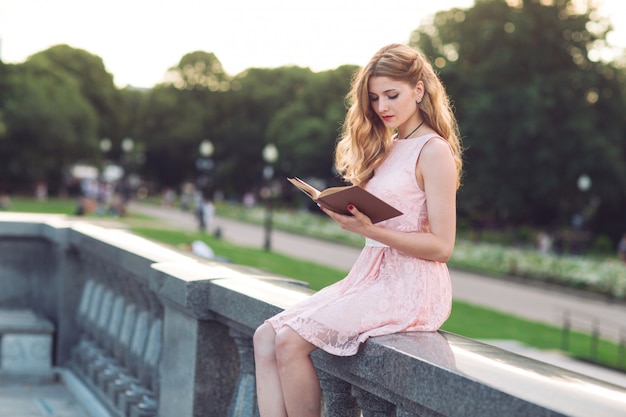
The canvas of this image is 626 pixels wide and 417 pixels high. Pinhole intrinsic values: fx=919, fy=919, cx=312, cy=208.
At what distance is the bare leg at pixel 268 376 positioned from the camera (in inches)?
120

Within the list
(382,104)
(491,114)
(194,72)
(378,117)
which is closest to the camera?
(382,104)

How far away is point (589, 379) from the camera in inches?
→ 90.3

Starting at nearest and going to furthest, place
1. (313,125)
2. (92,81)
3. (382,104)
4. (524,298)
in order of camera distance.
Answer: (382,104) < (524,298) < (313,125) < (92,81)

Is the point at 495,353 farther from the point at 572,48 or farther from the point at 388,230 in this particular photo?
the point at 572,48

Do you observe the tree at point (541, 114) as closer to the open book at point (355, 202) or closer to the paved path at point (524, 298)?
the paved path at point (524, 298)

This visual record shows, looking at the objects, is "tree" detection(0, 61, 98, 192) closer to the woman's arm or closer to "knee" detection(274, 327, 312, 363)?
the woman's arm

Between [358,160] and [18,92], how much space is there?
60.0 m

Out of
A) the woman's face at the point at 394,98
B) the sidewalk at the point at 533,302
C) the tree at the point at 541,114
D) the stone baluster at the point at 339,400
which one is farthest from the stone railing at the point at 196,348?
the tree at the point at 541,114

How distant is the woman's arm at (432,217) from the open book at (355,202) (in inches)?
1.1

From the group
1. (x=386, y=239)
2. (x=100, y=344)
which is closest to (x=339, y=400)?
(x=386, y=239)

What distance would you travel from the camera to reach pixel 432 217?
10.4 ft

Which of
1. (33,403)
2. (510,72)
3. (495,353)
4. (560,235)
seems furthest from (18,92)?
(495,353)

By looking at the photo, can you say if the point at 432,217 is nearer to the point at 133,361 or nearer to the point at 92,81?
the point at 133,361

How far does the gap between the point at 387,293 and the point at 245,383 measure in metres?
0.89
